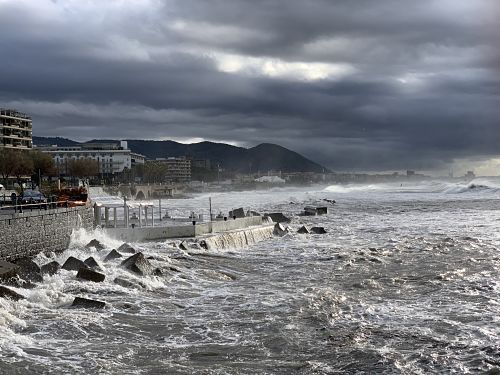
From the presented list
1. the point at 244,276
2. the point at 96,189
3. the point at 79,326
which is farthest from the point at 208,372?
the point at 96,189

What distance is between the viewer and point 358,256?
27.9 m

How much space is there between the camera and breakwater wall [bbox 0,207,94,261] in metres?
21.4

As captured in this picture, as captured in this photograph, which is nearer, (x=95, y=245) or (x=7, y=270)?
(x=7, y=270)

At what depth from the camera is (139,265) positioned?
20.9 m

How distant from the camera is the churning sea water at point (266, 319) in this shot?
11.7 metres

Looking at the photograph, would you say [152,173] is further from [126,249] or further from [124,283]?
[124,283]

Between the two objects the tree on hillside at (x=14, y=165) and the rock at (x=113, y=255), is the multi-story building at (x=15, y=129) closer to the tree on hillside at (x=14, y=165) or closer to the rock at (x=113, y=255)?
the tree on hillside at (x=14, y=165)

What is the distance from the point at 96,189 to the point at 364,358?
3806 inches

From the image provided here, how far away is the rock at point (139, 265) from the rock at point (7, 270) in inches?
148

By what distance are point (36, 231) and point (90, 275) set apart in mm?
5855

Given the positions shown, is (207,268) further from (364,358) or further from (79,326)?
(364,358)

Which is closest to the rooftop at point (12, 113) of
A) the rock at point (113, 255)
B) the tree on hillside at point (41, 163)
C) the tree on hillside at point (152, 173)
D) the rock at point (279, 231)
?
the tree on hillside at point (41, 163)

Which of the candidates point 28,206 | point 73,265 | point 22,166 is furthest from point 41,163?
point 73,265

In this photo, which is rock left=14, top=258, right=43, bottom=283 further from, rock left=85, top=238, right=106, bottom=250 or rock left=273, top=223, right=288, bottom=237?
rock left=273, top=223, right=288, bottom=237
